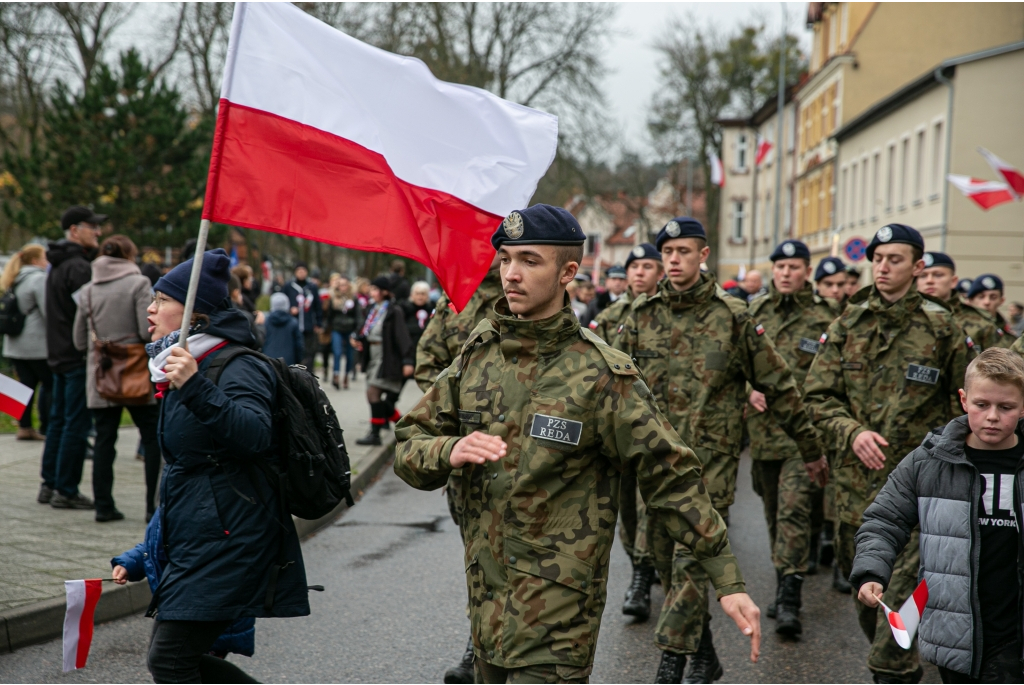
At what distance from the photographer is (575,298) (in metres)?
21.1

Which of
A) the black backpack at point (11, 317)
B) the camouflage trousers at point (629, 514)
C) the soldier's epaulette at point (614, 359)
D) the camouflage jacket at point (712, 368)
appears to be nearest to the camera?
the soldier's epaulette at point (614, 359)

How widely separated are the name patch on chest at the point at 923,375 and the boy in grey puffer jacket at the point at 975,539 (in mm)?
1563

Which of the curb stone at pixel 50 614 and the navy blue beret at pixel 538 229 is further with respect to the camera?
the curb stone at pixel 50 614

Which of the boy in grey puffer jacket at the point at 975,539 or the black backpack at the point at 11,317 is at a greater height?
the black backpack at the point at 11,317

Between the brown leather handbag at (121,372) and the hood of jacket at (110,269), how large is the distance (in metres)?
0.33

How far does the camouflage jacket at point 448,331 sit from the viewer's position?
6379mm

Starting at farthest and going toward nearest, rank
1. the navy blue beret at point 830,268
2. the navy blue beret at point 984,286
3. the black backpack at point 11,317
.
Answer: the navy blue beret at point 984,286
the navy blue beret at point 830,268
the black backpack at point 11,317

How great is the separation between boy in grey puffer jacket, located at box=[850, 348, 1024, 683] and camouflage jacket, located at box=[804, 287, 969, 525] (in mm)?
1449

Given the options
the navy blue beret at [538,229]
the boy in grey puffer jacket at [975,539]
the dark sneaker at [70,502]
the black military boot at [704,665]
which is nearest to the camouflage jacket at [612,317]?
the black military boot at [704,665]

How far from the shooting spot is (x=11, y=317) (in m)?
9.88

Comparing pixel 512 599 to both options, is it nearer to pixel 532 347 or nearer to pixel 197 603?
pixel 532 347

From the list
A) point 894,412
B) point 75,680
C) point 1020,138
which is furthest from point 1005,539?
point 1020,138

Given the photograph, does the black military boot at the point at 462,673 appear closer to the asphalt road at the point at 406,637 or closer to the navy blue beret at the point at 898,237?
the asphalt road at the point at 406,637

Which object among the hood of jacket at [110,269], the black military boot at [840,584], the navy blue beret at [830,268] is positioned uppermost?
the navy blue beret at [830,268]
